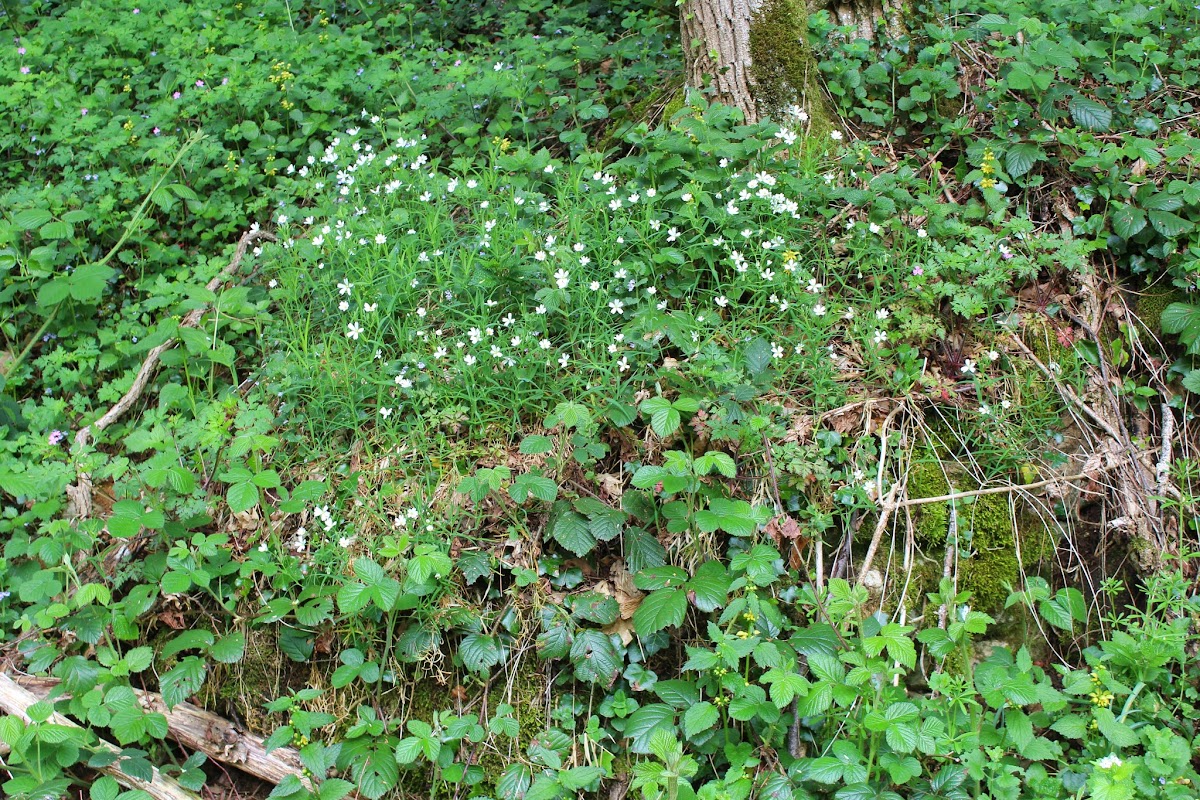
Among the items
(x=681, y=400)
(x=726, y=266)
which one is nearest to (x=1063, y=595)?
(x=681, y=400)

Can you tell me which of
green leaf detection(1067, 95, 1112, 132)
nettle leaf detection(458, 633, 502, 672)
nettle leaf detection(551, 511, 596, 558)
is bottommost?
nettle leaf detection(458, 633, 502, 672)

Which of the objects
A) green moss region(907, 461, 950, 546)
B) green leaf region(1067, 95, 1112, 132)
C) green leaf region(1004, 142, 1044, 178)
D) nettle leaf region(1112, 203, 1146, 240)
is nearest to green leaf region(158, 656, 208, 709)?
green moss region(907, 461, 950, 546)

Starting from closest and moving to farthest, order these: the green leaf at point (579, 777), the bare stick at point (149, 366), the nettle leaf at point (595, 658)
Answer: the green leaf at point (579, 777), the nettle leaf at point (595, 658), the bare stick at point (149, 366)

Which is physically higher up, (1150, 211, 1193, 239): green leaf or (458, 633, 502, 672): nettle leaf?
(1150, 211, 1193, 239): green leaf

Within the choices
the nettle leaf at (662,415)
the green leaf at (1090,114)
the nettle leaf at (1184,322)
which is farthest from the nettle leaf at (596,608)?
the green leaf at (1090,114)

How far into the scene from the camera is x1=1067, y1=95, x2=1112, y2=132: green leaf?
12.0 ft

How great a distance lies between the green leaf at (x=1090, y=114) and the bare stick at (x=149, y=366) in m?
3.65

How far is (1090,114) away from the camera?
3.67 meters

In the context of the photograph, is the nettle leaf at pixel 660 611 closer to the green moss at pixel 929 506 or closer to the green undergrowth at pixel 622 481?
the green undergrowth at pixel 622 481

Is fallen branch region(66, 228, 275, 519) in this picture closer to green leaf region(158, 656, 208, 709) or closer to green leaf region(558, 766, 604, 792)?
green leaf region(158, 656, 208, 709)

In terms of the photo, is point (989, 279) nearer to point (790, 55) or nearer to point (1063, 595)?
point (1063, 595)

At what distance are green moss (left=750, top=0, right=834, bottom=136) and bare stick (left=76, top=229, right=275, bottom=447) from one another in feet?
7.92

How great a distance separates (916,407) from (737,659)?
1187 mm

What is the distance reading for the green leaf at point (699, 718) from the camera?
7.82 feet
